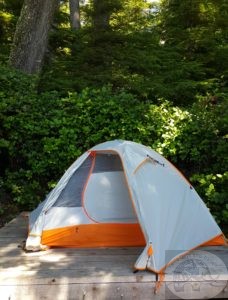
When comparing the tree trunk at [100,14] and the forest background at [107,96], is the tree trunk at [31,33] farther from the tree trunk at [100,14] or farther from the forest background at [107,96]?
the tree trunk at [100,14]

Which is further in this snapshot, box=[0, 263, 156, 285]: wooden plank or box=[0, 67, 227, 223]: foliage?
box=[0, 67, 227, 223]: foliage

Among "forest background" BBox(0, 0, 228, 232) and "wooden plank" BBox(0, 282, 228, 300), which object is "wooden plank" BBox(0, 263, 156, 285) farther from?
"forest background" BBox(0, 0, 228, 232)

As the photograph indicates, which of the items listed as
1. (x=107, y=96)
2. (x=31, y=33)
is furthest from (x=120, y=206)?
(x=31, y=33)

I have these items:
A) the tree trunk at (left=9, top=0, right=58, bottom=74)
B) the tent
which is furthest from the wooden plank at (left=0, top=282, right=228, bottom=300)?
the tree trunk at (left=9, top=0, right=58, bottom=74)

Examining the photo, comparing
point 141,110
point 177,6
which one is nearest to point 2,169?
point 141,110

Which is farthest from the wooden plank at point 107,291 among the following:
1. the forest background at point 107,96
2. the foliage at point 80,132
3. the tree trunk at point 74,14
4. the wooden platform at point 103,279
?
the tree trunk at point 74,14

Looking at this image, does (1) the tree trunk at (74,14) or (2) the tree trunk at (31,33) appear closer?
(2) the tree trunk at (31,33)

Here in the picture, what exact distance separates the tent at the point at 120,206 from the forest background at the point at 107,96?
1.06 m

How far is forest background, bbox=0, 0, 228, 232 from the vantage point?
6980 mm

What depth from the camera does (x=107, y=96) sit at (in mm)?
7492

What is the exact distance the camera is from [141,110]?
23.9ft

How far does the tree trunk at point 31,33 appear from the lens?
9.13m

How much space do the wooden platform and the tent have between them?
1.27 feet

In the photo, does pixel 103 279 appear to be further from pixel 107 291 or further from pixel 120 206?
pixel 120 206
